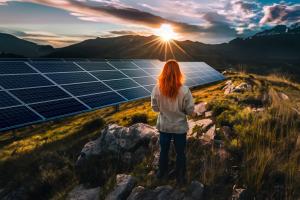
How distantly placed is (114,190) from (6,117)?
7.05 metres

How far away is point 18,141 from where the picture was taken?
47.0 ft

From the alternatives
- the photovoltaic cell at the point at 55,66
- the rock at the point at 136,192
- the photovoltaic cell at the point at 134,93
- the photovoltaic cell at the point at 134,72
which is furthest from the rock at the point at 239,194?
the photovoltaic cell at the point at 134,72

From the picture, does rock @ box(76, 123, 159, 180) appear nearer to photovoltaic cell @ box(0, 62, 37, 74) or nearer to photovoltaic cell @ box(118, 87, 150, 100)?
photovoltaic cell @ box(118, 87, 150, 100)

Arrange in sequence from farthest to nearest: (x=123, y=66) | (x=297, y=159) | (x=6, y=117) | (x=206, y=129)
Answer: (x=123, y=66), (x=6, y=117), (x=206, y=129), (x=297, y=159)

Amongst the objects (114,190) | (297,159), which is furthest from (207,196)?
(297,159)

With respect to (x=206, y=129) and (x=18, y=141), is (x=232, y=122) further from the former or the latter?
(x=18, y=141)

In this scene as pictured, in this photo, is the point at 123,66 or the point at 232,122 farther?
the point at 123,66

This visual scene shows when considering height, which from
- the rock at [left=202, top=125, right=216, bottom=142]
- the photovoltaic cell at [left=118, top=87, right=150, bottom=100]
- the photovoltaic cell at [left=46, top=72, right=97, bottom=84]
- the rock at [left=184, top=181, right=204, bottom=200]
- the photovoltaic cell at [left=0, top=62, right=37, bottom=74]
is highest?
the photovoltaic cell at [left=0, top=62, right=37, bottom=74]

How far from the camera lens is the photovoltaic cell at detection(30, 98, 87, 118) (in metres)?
13.9

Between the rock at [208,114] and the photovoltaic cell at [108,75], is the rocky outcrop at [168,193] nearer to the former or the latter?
the rock at [208,114]

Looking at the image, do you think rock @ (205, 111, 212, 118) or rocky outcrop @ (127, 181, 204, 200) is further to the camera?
rock @ (205, 111, 212, 118)

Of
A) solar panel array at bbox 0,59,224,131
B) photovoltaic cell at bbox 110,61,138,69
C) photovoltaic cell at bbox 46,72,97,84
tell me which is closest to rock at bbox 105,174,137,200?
solar panel array at bbox 0,59,224,131

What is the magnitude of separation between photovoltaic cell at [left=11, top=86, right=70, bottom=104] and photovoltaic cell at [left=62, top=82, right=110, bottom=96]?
0.74 meters

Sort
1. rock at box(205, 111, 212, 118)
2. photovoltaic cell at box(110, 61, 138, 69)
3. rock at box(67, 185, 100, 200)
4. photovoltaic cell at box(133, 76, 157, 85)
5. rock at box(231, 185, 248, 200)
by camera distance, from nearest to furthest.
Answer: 1. rock at box(231, 185, 248, 200)
2. rock at box(67, 185, 100, 200)
3. rock at box(205, 111, 212, 118)
4. photovoltaic cell at box(133, 76, 157, 85)
5. photovoltaic cell at box(110, 61, 138, 69)
